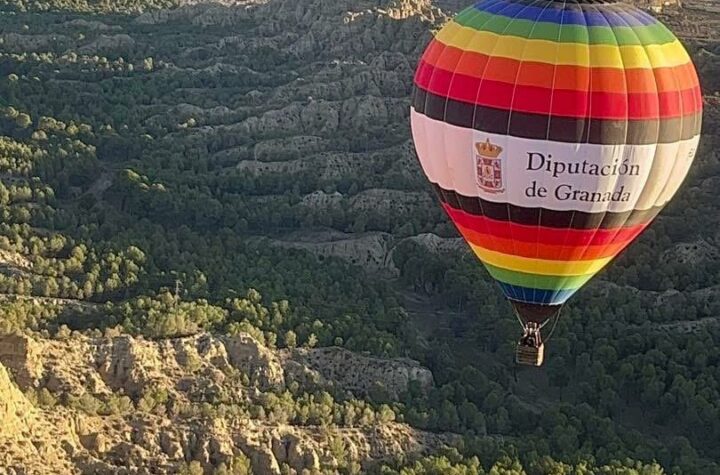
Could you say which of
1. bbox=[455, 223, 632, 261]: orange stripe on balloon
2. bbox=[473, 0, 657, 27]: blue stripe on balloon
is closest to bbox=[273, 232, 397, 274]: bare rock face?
bbox=[455, 223, 632, 261]: orange stripe on balloon

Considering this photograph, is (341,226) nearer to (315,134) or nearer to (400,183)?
(400,183)

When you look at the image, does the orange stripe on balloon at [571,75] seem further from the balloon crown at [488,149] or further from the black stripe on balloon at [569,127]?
the balloon crown at [488,149]

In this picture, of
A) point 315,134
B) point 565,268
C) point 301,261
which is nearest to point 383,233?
point 301,261

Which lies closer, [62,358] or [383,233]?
[62,358]

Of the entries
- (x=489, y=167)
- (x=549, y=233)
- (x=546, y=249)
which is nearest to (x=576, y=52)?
(x=489, y=167)

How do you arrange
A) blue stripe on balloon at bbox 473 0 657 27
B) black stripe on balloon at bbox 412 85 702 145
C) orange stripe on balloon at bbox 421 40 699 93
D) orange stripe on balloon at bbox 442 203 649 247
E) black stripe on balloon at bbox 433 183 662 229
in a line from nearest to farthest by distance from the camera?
1. orange stripe on balloon at bbox 421 40 699 93
2. black stripe on balloon at bbox 412 85 702 145
3. blue stripe on balloon at bbox 473 0 657 27
4. black stripe on balloon at bbox 433 183 662 229
5. orange stripe on balloon at bbox 442 203 649 247

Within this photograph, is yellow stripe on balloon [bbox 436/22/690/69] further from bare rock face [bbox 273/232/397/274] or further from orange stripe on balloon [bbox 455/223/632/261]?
bare rock face [bbox 273/232/397/274]

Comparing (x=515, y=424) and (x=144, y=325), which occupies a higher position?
(x=144, y=325)
